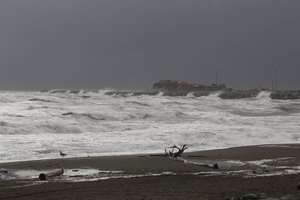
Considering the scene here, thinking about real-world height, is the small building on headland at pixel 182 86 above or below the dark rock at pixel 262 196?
above

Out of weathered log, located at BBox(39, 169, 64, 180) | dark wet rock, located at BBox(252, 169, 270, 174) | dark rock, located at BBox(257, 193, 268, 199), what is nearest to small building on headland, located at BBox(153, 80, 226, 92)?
dark wet rock, located at BBox(252, 169, 270, 174)

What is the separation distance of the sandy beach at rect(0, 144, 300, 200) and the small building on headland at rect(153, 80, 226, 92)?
319 feet

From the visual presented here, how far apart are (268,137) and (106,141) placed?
289 inches

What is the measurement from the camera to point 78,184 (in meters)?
8.87

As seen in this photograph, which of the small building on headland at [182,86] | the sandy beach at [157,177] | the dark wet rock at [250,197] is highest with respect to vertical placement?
the small building on headland at [182,86]

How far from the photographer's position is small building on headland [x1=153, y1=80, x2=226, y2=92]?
112688 mm

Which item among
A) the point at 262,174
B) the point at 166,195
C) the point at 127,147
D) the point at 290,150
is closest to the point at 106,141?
the point at 127,147

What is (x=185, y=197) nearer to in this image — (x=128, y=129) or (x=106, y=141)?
(x=106, y=141)

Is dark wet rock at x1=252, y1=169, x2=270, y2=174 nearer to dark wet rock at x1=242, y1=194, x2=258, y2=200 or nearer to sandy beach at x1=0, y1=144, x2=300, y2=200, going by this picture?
sandy beach at x1=0, y1=144, x2=300, y2=200

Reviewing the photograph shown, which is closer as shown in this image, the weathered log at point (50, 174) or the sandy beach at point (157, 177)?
the sandy beach at point (157, 177)

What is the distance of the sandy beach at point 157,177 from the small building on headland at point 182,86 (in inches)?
3830

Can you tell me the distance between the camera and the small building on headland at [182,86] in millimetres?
112688

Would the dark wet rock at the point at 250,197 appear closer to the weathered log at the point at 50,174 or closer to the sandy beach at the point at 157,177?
the sandy beach at the point at 157,177

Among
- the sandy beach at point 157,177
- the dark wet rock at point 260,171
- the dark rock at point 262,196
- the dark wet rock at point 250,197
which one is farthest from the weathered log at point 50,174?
the dark rock at point 262,196
